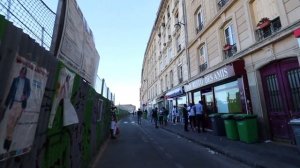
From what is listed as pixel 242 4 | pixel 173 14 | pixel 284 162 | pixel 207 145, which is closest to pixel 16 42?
pixel 284 162

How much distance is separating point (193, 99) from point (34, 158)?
18364 millimetres

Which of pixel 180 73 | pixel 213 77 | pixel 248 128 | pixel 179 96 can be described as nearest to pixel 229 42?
pixel 213 77

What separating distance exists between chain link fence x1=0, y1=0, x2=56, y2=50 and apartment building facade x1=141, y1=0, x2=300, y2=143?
24.1 feet

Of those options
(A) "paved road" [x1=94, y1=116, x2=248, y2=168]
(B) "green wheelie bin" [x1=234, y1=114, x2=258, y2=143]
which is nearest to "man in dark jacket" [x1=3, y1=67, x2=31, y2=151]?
(A) "paved road" [x1=94, y1=116, x2=248, y2=168]

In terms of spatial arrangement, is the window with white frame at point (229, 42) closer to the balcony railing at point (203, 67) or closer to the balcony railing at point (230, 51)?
the balcony railing at point (230, 51)

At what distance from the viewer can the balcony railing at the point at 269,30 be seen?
32.2 feet

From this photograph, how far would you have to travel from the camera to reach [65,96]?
4.26m

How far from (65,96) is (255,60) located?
30.4 feet

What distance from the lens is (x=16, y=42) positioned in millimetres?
2398

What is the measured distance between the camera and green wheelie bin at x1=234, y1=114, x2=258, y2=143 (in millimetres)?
10234

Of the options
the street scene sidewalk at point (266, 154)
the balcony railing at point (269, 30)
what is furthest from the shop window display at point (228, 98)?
the street scene sidewalk at point (266, 154)

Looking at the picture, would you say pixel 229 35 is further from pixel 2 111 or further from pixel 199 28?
pixel 2 111

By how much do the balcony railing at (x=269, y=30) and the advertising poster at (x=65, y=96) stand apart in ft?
27.9

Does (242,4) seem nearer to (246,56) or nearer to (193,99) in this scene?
(246,56)
